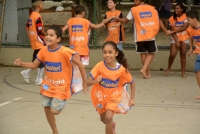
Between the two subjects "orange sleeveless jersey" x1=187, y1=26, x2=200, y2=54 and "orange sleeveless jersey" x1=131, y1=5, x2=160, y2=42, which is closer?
"orange sleeveless jersey" x1=187, y1=26, x2=200, y2=54

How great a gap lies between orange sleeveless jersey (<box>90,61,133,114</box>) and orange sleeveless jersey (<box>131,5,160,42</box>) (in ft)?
16.3

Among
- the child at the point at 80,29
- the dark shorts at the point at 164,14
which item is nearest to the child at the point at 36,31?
the child at the point at 80,29

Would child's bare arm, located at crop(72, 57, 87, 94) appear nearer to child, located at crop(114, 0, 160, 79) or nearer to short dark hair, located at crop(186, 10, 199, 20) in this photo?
short dark hair, located at crop(186, 10, 199, 20)

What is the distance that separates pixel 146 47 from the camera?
11391mm

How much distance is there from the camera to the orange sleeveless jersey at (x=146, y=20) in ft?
36.6

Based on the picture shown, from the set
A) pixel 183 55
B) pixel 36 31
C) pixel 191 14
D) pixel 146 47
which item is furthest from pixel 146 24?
pixel 191 14

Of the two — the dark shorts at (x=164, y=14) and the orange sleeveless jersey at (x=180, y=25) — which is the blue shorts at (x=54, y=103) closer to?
the orange sleeveless jersey at (x=180, y=25)

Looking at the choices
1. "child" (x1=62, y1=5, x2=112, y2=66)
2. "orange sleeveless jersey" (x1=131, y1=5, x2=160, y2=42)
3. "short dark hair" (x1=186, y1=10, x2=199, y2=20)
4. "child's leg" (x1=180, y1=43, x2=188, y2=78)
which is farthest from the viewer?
"child's leg" (x1=180, y1=43, x2=188, y2=78)

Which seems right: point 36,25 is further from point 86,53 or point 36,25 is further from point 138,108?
point 138,108

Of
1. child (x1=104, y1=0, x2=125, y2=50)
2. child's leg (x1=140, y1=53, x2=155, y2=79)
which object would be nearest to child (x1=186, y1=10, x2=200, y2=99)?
child's leg (x1=140, y1=53, x2=155, y2=79)

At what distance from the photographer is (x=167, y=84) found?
34.9 feet

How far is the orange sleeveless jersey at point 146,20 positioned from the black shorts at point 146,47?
14cm

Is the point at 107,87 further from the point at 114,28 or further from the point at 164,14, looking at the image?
the point at 164,14

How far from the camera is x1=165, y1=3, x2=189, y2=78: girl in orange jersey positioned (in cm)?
1126
